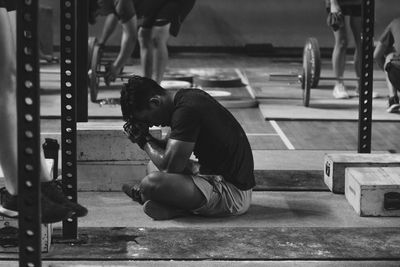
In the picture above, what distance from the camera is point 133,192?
4070mm

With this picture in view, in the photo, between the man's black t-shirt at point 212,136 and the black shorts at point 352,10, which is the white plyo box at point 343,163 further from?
Result: the black shorts at point 352,10

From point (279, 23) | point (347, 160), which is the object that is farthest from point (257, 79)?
point (347, 160)

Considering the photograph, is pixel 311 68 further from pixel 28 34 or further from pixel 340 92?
pixel 28 34

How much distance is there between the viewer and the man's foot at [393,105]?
22.9 feet

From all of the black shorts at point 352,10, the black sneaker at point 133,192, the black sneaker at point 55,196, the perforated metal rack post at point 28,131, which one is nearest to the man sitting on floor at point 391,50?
the black shorts at point 352,10

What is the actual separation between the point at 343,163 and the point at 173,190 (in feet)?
3.38

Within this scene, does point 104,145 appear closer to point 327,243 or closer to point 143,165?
point 143,165

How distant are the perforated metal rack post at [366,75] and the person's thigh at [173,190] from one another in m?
1.21

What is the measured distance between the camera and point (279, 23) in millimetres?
12562

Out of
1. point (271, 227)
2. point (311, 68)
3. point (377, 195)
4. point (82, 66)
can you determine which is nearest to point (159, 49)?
point (311, 68)

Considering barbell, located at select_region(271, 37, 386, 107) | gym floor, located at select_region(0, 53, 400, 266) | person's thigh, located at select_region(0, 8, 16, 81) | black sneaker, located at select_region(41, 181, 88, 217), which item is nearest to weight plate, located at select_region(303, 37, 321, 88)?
barbell, located at select_region(271, 37, 386, 107)

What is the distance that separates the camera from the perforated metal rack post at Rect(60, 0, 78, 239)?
10.6 feet

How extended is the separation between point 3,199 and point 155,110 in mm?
1055

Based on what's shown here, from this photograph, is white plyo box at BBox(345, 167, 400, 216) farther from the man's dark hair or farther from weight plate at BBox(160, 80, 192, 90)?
weight plate at BBox(160, 80, 192, 90)
